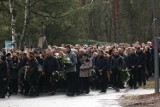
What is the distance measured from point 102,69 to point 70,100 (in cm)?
342

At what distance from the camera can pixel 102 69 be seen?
843 inches

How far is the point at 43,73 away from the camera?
20.8 m

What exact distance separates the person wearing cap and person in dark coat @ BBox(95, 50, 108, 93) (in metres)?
1.55

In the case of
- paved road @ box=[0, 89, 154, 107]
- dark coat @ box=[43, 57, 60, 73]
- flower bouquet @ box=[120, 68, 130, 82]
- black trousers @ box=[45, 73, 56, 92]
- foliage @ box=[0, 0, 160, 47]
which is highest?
foliage @ box=[0, 0, 160, 47]

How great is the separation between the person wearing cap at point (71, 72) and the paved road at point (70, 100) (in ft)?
1.38

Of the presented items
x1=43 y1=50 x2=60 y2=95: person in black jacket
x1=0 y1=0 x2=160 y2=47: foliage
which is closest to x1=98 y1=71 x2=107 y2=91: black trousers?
x1=43 y1=50 x2=60 y2=95: person in black jacket

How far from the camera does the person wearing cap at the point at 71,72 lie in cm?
2000

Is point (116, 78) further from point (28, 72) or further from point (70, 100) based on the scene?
point (28, 72)

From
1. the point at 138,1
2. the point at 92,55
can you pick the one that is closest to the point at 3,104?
the point at 92,55

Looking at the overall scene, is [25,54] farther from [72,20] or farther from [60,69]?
[72,20]

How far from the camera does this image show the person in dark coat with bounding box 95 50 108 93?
2120cm

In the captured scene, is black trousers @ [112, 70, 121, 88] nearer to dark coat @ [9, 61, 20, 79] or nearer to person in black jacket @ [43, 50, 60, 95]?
person in black jacket @ [43, 50, 60, 95]

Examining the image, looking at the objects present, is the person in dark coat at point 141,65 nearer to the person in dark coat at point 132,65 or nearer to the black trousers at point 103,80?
the person in dark coat at point 132,65

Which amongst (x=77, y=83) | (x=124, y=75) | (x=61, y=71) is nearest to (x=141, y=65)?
(x=124, y=75)
